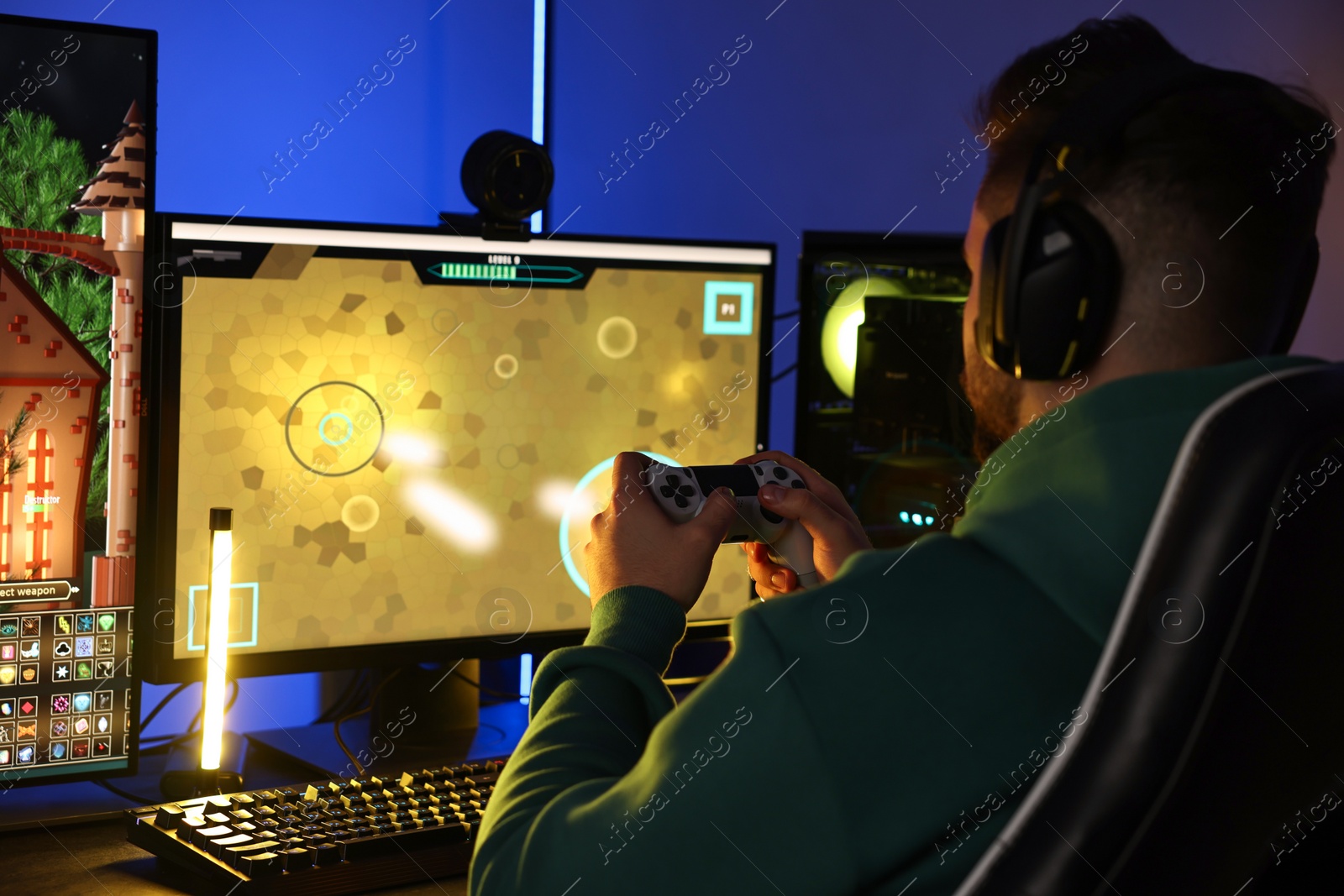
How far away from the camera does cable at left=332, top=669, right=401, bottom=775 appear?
1.15 meters

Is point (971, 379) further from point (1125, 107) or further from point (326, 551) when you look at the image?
point (326, 551)

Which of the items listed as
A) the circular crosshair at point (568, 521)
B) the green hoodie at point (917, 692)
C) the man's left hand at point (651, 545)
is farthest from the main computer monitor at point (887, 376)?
the green hoodie at point (917, 692)

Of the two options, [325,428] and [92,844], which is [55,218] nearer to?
[325,428]

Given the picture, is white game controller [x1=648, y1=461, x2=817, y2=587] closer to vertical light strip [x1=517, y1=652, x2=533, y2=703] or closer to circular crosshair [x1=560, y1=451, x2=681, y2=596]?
circular crosshair [x1=560, y1=451, x2=681, y2=596]

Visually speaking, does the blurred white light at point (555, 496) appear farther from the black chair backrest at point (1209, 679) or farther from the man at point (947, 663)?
the black chair backrest at point (1209, 679)

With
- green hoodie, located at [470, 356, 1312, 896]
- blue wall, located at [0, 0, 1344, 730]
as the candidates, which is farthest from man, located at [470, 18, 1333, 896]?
blue wall, located at [0, 0, 1344, 730]

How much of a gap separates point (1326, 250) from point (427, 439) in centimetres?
157

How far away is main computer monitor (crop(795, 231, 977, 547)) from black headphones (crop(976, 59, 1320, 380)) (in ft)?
2.43

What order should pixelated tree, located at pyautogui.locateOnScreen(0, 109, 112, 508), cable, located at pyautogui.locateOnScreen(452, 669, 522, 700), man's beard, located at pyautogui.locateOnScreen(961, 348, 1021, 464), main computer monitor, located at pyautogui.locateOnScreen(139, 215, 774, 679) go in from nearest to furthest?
man's beard, located at pyautogui.locateOnScreen(961, 348, 1021, 464) < pixelated tree, located at pyautogui.locateOnScreen(0, 109, 112, 508) < main computer monitor, located at pyautogui.locateOnScreen(139, 215, 774, 679) < cable, located at pyautogui.locateOnScreen(452, 669, 522, 700)

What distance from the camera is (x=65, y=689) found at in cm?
102

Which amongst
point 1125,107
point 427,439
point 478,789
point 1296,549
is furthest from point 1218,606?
point 427,439

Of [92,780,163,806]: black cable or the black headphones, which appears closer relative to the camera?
the black headphones

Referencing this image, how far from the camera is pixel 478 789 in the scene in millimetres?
984

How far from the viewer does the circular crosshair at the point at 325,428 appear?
1.15 m
